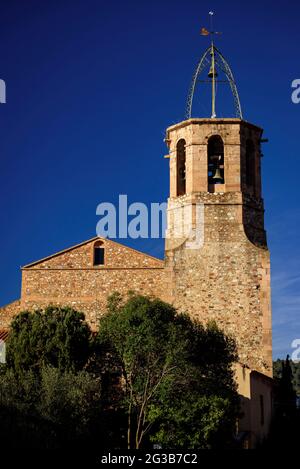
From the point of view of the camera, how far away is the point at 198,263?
30.7 metres

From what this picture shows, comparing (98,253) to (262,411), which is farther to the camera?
(98,253)

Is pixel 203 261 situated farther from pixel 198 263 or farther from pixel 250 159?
pixel 250 159

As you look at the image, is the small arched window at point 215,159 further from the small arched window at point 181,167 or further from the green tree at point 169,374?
the green tree at point 169,374

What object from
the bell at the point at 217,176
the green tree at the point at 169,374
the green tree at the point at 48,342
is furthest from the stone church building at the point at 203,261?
the green tree at the point at 48,342

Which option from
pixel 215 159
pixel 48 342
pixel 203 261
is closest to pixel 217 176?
pixel 215 159

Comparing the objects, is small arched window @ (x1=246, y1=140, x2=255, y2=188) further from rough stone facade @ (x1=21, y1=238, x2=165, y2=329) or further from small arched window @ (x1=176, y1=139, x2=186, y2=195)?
rough stone facade @ (x1=21, y1=238, x2=165, y2=329)

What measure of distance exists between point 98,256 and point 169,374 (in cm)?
773

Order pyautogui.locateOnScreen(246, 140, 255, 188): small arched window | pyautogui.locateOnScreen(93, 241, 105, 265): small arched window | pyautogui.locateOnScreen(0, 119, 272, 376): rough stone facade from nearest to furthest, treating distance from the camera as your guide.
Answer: pyautogui.locateOnScreen(0, 119, 272, 376): rough stone facade → pyautogui.locateOnScreen(93, 241, 105, 265): small arched window → pyautogui.locateOnScreen(246, 140, 255, 188): small arched window

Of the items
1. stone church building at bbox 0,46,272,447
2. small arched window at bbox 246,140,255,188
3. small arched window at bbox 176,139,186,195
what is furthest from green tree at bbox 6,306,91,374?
small arched window at bbox 246,140,255,188

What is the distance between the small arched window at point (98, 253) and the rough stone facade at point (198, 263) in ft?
0.53

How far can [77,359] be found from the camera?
87.4ft

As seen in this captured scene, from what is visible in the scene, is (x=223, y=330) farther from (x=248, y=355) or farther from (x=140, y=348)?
(x=140, y=348)

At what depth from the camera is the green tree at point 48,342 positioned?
26.0 metres

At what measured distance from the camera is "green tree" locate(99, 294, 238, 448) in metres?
24.2
